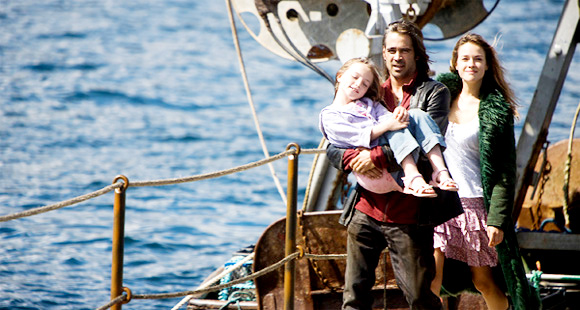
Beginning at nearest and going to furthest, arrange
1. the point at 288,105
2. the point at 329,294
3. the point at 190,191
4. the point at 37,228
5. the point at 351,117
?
the point at 351,117 < the point at 329,294 < the point at 37,228 < the point at 190,191 < the point at 288,105

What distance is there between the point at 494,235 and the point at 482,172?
0.96ft

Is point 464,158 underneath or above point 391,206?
above

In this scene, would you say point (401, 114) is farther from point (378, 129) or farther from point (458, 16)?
point (458, 16)

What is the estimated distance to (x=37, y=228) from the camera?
12742 mm

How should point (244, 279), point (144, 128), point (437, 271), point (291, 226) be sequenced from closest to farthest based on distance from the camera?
point (244, 279) < point (437, 271) < point (291, 226) < point (144, 128)

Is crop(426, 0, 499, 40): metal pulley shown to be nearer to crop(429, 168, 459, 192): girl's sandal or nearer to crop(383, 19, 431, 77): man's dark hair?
crop(383, 19, 431, 77): man's dark hair

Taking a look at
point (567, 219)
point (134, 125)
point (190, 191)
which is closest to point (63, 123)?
point (134, 125)

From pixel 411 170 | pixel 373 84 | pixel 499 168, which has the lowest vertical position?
pixel 411 170

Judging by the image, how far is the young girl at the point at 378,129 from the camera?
339 centimetres

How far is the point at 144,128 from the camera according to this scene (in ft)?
66.4

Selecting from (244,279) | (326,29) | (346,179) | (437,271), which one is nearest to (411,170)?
(437,271)

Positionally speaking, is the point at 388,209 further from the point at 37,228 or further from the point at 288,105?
the point at 288,105

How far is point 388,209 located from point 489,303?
0.88m

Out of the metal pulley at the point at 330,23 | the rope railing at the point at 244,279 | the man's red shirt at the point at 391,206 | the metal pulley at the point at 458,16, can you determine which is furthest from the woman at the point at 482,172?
the metal pulley at the point at 458,16
